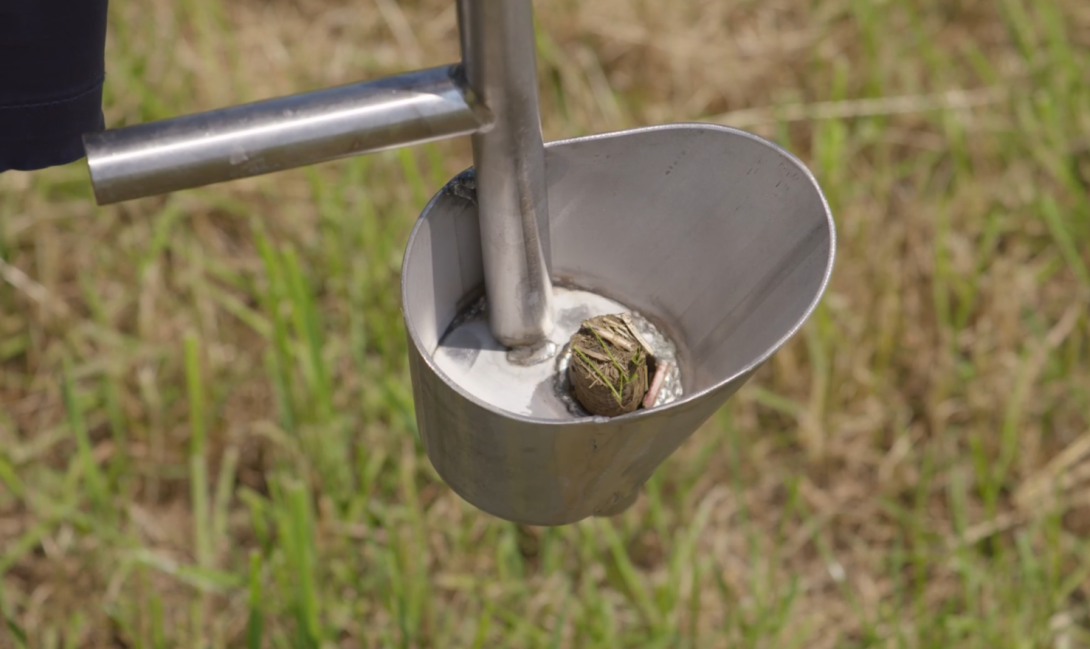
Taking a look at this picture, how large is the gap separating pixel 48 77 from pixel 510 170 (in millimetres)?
247

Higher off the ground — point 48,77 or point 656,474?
point 48,77

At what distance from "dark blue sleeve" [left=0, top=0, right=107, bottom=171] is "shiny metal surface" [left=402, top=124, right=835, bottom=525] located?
0.65 ft

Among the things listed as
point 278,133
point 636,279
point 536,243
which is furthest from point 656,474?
point 278,133

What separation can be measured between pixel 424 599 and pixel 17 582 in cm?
50

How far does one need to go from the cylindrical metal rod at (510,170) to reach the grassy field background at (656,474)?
504mm

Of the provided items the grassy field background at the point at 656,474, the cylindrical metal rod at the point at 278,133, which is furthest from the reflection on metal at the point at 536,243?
the grassy field background at the point at 656,474

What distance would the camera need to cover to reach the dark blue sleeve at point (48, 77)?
60 centimetres

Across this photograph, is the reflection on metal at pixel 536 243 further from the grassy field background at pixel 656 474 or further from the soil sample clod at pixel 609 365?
the grassy field background at pixel 656 474

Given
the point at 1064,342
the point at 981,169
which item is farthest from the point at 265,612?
the point at 981,169

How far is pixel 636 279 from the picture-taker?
76cm

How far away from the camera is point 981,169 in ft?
5.80

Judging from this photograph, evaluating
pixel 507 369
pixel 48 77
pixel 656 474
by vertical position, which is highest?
pixel 48 77

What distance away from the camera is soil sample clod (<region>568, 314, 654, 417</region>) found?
666mm

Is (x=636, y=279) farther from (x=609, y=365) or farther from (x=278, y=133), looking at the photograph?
(x=278, y=133)
